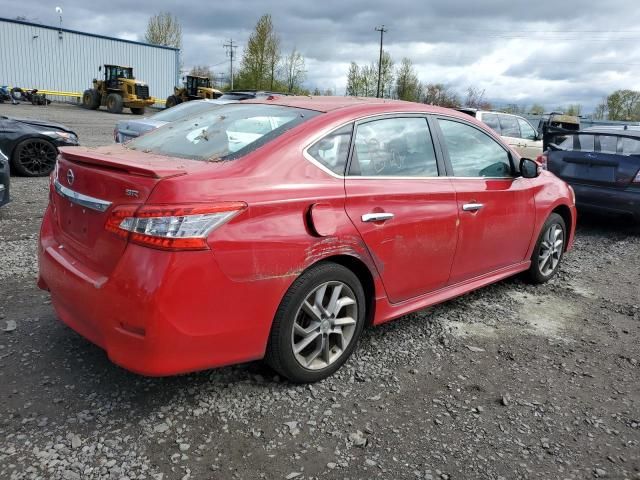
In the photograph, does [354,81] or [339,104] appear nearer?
[339,104]

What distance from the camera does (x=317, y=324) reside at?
3.04 meters

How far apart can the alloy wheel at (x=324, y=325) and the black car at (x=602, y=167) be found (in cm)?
548

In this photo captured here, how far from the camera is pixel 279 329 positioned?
9.28 ft

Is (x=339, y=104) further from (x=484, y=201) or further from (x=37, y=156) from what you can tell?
(x=37, y=156)

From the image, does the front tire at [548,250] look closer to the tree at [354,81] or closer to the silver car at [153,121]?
the silver car at [153,121]

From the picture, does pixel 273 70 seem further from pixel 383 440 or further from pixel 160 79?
pixel 383 440

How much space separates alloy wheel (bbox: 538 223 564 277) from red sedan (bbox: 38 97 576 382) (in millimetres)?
1115

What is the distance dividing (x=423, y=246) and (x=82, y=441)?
221cm

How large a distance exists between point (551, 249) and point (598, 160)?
3.00 metres

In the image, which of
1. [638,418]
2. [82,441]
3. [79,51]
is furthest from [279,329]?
[79,51]

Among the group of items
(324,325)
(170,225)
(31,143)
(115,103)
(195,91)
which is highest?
(195,91)

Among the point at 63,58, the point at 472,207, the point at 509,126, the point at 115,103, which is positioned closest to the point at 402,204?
the point at 472,207

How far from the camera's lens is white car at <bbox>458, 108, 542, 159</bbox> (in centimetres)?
1323

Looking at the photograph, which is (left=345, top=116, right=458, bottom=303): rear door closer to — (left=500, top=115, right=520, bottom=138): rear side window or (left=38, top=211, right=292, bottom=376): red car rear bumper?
(left=38, top=211, right=292, bottom=376): red car rear bumper
